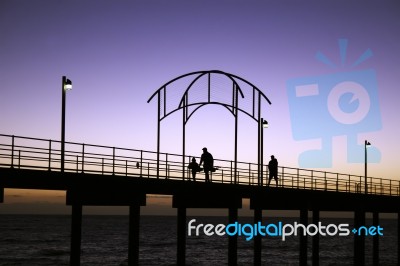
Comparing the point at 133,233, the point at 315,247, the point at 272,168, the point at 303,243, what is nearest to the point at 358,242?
the point at 315,247

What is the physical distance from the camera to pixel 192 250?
88.0 m

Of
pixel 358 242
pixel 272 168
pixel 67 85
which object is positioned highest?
pixel 67 85

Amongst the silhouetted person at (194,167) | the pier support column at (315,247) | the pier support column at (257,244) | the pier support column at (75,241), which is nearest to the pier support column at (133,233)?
the pier support column at (75,241)

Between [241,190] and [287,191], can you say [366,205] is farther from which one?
→ [241,190]

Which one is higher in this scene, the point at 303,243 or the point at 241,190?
the point at 241,190

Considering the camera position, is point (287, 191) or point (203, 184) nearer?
point (203, 184)

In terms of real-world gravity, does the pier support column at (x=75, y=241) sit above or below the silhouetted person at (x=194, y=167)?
below

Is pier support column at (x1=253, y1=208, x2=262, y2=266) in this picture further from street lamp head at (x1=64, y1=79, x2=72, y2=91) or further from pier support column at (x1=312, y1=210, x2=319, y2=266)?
street lamp head at (x1=64, y1=79, x2=72, y2=91)

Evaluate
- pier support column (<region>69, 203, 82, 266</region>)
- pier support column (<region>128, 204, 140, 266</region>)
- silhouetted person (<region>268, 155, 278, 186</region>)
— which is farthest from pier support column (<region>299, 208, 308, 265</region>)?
pier support column (<region>69, 203, 82, 266</region>)

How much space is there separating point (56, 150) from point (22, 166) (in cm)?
183

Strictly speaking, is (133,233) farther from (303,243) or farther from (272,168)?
(303,243)

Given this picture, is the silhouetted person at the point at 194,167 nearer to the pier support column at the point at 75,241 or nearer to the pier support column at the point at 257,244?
the pier support column at the point at 257,244

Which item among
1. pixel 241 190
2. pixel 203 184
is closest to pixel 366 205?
pixel 241 190

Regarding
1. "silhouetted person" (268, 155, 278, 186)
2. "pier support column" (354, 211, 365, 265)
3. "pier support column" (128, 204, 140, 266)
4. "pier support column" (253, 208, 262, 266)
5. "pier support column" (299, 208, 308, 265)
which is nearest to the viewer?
"pier support column" (128, 204, 140, 266)
